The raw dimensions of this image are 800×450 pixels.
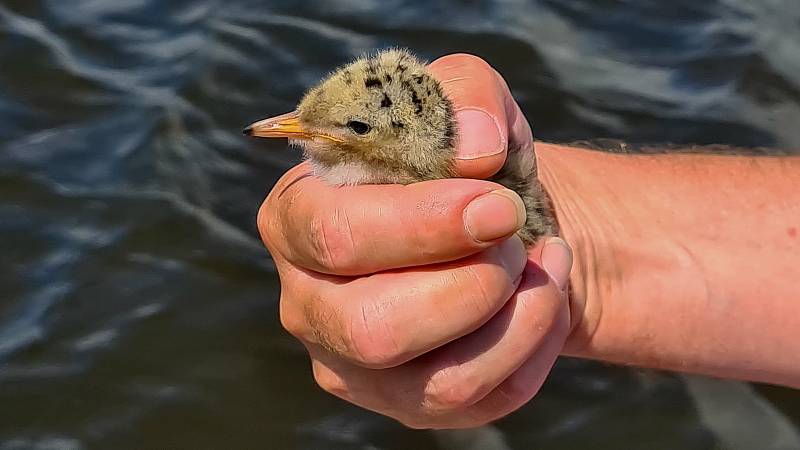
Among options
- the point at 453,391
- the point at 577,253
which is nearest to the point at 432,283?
the point at 453,391

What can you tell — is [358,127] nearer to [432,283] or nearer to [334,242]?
[334,242]

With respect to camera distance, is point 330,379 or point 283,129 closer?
point 283,129

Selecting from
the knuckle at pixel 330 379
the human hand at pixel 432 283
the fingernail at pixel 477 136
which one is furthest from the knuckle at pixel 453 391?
the fingernail at pixel 477 136

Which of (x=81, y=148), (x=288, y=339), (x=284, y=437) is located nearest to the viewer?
(x=284, y=437)

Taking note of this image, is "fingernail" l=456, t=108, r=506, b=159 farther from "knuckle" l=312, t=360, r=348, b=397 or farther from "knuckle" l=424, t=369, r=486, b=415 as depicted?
"knuckle" l=312, t=360, r=348, b=397

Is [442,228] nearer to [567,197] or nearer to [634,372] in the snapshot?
[567,197]

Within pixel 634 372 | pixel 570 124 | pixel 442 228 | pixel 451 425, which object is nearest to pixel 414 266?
pixel 442 228

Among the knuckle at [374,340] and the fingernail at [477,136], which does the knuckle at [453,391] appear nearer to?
the knuckle at [374,340]
